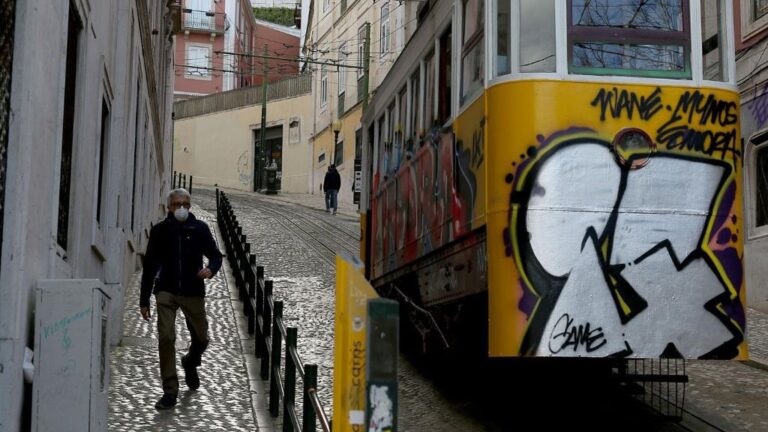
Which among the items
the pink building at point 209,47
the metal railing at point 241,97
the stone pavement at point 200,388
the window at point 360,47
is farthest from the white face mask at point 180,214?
the pink building at point 209,47

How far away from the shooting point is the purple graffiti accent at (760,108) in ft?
49.6

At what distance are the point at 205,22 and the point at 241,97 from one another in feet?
33.1

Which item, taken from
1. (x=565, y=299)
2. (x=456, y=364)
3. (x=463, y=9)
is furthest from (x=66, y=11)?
(x=456, y=364)

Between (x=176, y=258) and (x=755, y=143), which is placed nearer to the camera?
(x=176, y=258)

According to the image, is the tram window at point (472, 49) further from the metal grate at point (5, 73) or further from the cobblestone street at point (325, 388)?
the metal grate at point (5, 73)

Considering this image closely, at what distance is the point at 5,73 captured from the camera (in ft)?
19.1

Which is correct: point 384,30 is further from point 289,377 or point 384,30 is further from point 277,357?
point 289,377

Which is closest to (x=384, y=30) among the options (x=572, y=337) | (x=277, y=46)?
(x=277, y=46)

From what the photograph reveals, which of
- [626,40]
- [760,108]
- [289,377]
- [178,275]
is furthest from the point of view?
[760,108]

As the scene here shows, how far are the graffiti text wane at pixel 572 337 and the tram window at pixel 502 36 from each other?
1.73m

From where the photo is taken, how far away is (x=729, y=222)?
745cm

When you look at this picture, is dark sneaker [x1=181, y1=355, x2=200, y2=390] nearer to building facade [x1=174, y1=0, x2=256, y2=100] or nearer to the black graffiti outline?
the black graffiti outline

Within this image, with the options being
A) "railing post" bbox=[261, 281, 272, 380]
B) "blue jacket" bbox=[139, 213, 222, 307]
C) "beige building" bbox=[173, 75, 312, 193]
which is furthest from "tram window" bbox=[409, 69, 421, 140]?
"beige building" bbox=[173, 75, 312, 193]

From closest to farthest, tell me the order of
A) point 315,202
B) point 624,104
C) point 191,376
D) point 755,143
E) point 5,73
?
point 5,73
point 624,104
point 191,376
point 755,143
point 315,202
